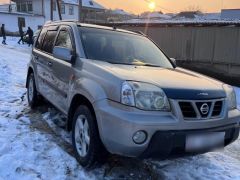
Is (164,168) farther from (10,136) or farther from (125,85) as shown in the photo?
(10,136)

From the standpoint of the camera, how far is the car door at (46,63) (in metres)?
5.55

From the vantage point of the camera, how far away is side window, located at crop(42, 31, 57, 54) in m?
5.76

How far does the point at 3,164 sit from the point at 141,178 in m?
1.62

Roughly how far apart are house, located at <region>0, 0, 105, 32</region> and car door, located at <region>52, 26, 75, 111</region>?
1552 inches

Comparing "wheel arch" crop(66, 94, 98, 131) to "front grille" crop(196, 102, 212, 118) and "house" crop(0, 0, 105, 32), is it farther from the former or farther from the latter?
"house" crop(0, 0, 105, 32)

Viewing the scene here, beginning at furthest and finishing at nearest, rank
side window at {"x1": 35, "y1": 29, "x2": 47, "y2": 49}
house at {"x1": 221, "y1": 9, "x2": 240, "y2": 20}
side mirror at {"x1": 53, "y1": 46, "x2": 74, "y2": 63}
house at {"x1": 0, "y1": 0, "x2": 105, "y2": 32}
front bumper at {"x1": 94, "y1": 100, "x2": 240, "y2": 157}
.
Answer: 1. house at {"x1": 0, "y1": 0, "x2": 105, "y2": 32}
2. house at {"x1": 221, "y1": 9, "x2": 240, "y2": 20}
3. side window at {"x1": 35, "y1": 29, "x2": 47, "y2": 49}
4. side mirror at {"x1": 53, "y1": 46, "x2": 74, "y2": 63}
5. front bumper at {"x1": 94, "y1": 100, "x2": 240, "y2": 157}

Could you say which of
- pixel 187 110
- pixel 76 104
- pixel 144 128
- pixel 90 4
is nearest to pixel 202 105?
pixel 187 110

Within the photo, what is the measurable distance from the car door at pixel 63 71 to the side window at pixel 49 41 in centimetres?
30

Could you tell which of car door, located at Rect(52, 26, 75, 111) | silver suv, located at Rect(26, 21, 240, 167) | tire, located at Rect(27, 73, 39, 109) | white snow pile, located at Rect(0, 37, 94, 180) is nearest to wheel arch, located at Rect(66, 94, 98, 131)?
silver suv, located at Rect(26, 21, 240, 167)

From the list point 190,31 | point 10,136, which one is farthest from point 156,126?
point 190,31

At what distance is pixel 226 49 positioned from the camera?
14336 millimetres

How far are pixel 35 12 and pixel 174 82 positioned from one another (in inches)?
2021

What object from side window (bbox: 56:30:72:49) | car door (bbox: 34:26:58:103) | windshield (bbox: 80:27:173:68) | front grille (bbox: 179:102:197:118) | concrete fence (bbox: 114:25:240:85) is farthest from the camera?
concrete fence (bbox: 114:25:240:85)

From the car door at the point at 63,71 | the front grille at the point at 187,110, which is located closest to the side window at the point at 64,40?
the car door at the point at 63,71
